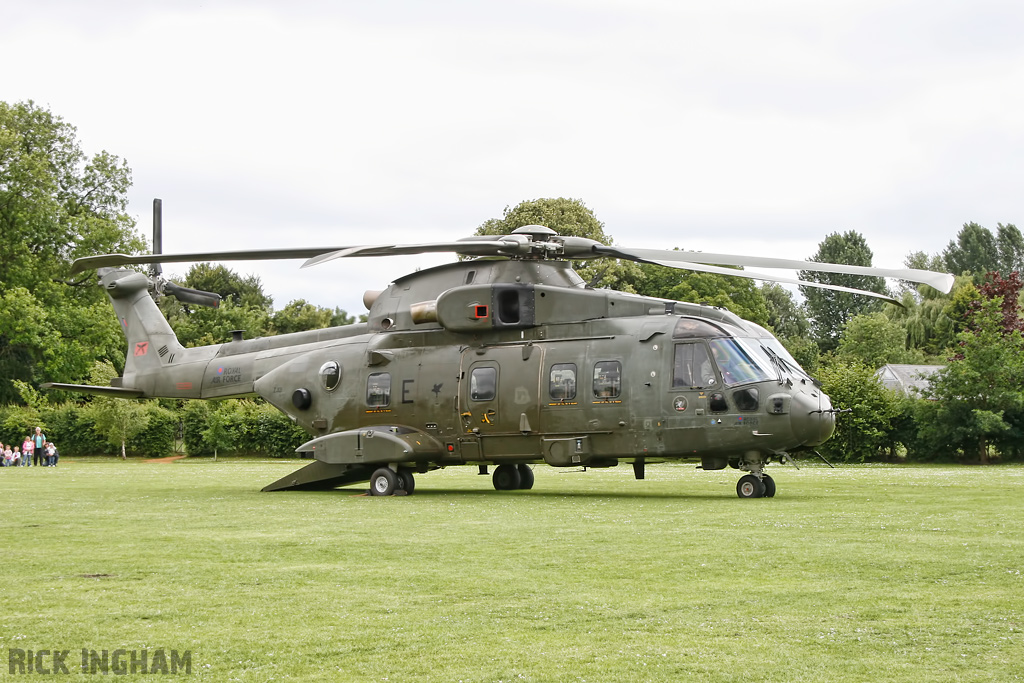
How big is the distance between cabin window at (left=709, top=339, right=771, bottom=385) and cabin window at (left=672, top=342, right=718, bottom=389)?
193mm

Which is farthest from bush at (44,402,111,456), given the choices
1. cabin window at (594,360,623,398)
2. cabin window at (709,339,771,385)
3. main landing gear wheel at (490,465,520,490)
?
cabin window at (709,339,771,385)

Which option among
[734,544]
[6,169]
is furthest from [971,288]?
[734,544]

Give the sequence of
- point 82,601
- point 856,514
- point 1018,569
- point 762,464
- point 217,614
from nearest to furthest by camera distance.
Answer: point 217,614 → point 82,601 → point 1018,569 → point 856,514 → point 762,464

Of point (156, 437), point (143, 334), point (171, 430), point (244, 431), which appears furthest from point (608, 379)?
point (156, 437)

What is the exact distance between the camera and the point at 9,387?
62750 mm

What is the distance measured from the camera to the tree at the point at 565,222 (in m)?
59.5

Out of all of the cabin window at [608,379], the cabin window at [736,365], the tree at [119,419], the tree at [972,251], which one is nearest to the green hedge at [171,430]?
the tree at [119,419]

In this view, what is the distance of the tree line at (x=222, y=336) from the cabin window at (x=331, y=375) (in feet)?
52.4

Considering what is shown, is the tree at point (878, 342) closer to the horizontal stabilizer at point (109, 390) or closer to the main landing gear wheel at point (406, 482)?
the horizontal stabilizer at point (109, 390)

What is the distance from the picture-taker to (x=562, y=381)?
66.4 feet

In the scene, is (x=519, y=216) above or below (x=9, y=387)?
above

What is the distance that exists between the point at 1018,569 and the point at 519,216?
5191 centimetres

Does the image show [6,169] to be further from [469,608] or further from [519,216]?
[469,608]

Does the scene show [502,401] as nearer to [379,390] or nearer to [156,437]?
[379,390]
